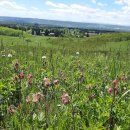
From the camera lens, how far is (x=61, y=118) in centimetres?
408

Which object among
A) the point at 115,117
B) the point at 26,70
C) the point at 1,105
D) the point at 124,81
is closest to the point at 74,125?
the point at 115,117

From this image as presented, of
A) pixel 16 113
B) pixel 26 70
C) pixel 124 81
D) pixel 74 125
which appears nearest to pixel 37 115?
pixel 16 113

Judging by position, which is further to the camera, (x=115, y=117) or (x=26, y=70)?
(x=26, y=70)

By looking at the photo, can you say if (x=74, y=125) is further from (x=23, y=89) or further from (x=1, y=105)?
(x=23, y=89)

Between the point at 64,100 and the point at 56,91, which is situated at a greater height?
the point at 64,100

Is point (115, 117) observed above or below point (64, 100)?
below

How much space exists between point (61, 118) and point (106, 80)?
225cm

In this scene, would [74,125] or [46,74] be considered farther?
[46,74]

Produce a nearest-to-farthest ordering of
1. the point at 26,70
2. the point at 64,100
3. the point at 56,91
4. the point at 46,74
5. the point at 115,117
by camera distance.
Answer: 1. the point at 64,100
2. the point at 115,117
3. the point at 56,91
4. the point at 46,74
5. the point at 26,70

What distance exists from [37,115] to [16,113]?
27cm

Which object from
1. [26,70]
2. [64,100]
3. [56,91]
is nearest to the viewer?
[64,100]

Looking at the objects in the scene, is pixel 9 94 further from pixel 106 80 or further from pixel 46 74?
pixel 106 80

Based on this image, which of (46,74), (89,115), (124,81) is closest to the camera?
(89,115)

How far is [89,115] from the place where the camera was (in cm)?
423
